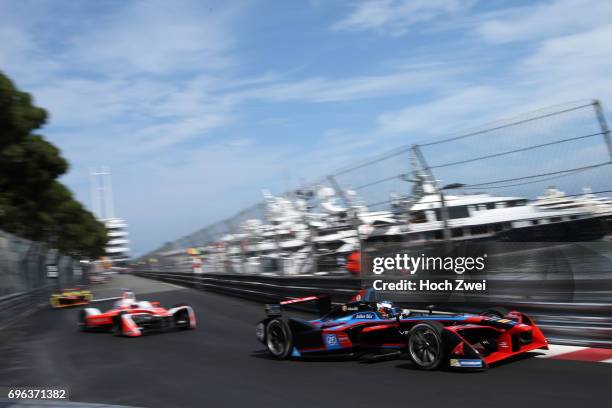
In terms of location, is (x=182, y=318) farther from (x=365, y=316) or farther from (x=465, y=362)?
(x=465, y=362)

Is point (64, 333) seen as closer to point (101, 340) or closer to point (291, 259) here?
point (101, 340)

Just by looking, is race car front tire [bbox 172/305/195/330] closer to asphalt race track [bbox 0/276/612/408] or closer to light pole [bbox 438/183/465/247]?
asphalt race track [bbox 0/276/612/408]

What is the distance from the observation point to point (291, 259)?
14047 millimetres

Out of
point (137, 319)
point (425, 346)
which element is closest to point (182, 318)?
point (137, 319)

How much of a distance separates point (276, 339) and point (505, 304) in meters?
2.91

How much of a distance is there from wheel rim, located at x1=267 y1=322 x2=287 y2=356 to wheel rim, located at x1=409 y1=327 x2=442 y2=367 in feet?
6.15

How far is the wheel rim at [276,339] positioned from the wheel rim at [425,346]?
6.15 feet

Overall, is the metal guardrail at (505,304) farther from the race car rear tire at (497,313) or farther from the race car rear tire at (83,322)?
the race car rear tire at (83,322)

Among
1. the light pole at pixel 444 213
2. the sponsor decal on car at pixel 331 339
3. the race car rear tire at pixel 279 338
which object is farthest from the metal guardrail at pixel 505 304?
the race car rear tire at pixel 279 338

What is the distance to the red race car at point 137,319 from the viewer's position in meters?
10.9

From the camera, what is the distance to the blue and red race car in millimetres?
6215

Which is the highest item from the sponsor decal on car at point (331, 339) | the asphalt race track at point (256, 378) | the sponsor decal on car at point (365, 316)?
the sponsor decal on car at point (365, 316)

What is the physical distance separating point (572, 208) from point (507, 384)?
269 cm

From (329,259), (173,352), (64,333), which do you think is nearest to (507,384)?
(173,352)
